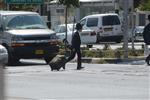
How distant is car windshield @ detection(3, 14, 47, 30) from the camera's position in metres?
22.1

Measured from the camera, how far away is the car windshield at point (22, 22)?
2211 centimetres

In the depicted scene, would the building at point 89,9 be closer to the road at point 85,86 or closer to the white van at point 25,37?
the white van at point 25,37

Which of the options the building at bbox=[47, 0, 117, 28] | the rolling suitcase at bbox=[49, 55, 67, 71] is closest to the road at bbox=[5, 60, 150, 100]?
the rolling suitcase at bbox=[49, 55, 67, 71]

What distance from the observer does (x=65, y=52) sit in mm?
25312

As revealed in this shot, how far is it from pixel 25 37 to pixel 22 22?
1110mm

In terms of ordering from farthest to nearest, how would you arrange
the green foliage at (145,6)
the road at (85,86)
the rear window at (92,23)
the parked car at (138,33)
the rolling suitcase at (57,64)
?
1. the green foliage at (145,6)
2. the parked car at (138,33)
3. the rear window at (92,23)
4. the rolling suitcase at (57,64)
5. the road at (85,86)

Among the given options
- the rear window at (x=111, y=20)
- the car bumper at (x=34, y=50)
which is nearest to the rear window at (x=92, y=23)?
the rear window at (x=111, y=20)

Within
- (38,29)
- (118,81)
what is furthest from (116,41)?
(118,81)

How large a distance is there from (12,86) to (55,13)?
43909 mm

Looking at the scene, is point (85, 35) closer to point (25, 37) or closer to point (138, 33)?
point (138, 33)

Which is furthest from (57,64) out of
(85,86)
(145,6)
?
(145,6)

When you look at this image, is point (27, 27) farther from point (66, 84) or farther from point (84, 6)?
point (84, 6)

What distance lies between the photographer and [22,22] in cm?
2225

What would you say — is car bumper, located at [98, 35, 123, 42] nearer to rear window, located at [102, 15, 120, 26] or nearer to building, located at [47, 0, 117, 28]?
rear window, located at [102, 15, 120, 26]
